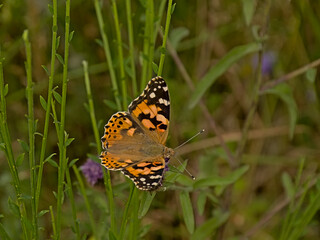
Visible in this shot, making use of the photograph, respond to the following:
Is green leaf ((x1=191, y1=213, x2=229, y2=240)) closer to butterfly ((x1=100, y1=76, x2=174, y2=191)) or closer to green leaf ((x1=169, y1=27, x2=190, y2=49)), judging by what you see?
butterfly ((x1=100, y1=76, x2=174, y2=191))

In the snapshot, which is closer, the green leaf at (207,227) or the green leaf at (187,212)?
the green leaf at (187,212)

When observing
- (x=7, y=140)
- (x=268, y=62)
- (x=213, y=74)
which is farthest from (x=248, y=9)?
(x=7, y=140)

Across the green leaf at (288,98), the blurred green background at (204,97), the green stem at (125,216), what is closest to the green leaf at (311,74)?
the green leaf at (288,98)

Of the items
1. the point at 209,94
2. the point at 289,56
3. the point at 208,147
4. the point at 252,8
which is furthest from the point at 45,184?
the point at 289,56

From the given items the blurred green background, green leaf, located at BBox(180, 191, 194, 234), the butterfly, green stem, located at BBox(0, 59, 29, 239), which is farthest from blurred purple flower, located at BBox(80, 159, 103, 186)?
the blurred green background

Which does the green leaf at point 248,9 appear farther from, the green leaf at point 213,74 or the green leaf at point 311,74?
the green leaf at point 311,74

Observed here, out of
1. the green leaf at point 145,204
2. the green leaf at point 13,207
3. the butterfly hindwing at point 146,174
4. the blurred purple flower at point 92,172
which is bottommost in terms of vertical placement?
the blurred purple flower at point 92,172

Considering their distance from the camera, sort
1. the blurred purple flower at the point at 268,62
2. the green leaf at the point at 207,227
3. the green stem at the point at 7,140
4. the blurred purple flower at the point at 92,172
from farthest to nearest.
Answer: the blurred purple flower at the point at 268,62 < the green leaf at the point at 207,227 < the blurred purple flower at the point at 92,172 < the green stem at the point at 7,140
